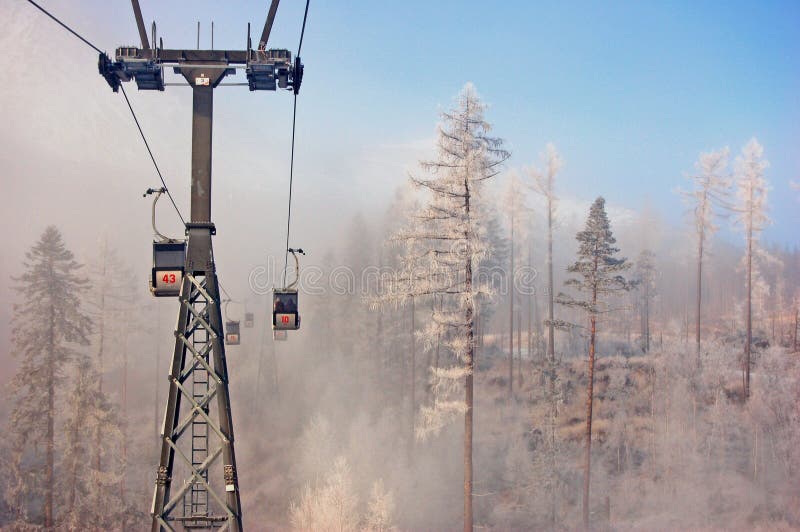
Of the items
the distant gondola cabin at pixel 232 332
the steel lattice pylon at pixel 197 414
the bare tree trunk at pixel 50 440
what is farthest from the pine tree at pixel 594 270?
the bare tree trunk at pixel 50 440

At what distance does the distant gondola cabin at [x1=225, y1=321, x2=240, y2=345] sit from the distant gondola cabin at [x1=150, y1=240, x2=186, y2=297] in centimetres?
1701

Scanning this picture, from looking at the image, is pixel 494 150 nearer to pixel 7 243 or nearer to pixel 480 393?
pixel 480 393

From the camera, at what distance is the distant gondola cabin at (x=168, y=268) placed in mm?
8930

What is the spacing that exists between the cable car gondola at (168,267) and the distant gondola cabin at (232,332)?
55.8 feet

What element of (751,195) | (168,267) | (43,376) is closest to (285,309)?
(168,267)

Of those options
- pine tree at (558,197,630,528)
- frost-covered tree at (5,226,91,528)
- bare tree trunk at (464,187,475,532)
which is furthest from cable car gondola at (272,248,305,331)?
frost-covered tree at (5,226,91,528)

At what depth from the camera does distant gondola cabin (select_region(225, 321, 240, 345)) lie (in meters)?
26.2

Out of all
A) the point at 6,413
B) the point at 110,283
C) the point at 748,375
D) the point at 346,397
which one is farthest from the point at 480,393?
the point at 6,413

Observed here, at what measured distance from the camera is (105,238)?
46.6m

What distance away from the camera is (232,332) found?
2788 centimetres

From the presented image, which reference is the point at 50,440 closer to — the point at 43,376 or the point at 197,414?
the point at 43,376

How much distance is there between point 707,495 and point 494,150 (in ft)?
68.2

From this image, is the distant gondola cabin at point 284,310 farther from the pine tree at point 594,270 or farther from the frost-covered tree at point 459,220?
A: the pine tree at point 594,270

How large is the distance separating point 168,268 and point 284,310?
3280 mm
